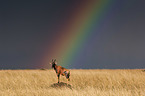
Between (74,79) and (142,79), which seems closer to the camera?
(142,79)

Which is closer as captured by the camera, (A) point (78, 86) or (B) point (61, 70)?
(A) point (78, 86)

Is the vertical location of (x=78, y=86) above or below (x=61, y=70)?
below

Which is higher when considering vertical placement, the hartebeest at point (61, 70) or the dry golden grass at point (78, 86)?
the hartebeest at point (61, 70)

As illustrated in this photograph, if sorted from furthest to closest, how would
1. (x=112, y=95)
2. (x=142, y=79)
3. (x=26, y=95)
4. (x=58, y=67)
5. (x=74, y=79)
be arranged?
(x=74, y=79)
(x=142, y=79)
(x=58, y=67)
(x=26, y=95)
(x=112, y=95)

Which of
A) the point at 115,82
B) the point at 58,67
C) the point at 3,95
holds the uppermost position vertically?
the point at 58,67

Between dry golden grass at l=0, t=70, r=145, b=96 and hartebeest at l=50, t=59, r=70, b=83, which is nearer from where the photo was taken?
dry golden grass at l=0, t=70, r=145, b=96

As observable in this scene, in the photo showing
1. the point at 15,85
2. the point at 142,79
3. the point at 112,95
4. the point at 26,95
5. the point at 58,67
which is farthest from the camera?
the point at 142,79

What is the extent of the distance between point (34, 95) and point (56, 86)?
3.28 metres

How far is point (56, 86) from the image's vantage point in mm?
10531

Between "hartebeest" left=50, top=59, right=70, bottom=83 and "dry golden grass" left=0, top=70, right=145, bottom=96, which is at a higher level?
"hartebeest" left=50, top=59, right=70, bottom=83

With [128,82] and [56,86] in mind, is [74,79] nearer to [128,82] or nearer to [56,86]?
[56,86]

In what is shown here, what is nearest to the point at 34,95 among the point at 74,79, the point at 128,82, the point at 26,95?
the point at 26,95

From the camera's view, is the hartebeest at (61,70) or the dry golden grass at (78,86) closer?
the dry golden grass at (78,86)

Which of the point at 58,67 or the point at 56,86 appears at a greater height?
the point at 58,67
